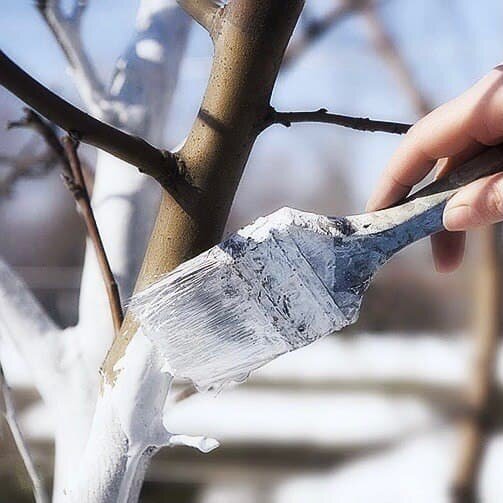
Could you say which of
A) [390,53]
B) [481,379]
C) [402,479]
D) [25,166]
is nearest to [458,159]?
[25,166]

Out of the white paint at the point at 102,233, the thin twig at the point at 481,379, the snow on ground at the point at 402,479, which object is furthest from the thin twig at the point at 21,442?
the snow on ground at the point at 402,479

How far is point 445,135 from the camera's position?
311 millimetres

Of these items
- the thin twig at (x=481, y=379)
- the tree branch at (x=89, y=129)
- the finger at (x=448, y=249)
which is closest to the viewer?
the tree branch at (x=89, y=129)

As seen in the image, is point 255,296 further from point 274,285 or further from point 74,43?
point 74,43

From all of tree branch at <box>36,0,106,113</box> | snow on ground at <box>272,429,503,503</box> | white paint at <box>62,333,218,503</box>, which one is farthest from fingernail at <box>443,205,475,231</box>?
snow on ground at <box>272,429,503,503</box>

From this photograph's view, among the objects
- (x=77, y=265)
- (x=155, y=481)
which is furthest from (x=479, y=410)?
(x=77, y=265)

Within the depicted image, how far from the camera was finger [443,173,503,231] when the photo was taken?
0.27 metres

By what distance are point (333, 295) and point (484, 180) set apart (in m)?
0.07

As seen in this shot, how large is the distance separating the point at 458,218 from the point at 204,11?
137 millimetres

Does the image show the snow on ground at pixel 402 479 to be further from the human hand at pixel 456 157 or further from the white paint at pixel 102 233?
the human hand at pixel 456 157

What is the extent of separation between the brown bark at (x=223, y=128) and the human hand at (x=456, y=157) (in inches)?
Result: 2.5

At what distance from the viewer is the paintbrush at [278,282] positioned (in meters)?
0.26

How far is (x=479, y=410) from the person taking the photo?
2111mm

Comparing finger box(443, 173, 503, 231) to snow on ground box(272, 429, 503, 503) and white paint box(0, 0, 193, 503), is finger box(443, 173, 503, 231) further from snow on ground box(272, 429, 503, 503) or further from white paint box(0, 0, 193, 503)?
snow on ground box(272, 429, 503, 503)
